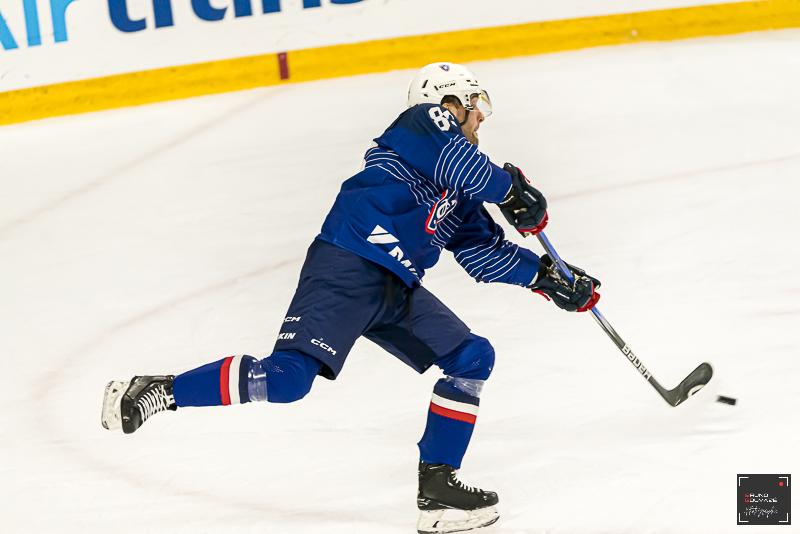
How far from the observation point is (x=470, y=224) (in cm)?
329

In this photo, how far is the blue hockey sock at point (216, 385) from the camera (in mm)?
2883

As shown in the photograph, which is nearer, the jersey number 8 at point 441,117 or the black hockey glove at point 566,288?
the jersey number 8 at point 441,117

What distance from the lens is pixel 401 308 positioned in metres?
3.11

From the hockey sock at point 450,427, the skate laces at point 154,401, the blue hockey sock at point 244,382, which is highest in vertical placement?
the blue hockey sock at point 244,382

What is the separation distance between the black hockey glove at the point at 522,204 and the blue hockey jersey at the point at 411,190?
0.05 m

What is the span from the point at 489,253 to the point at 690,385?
697mm

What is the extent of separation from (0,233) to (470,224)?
233cm

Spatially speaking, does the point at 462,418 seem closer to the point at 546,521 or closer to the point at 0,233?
the point at 546,521

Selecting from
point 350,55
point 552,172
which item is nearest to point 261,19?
point 350,55

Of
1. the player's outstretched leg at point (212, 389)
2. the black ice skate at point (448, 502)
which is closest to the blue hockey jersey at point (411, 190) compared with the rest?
the player's outstretched leg at point (212, 389)

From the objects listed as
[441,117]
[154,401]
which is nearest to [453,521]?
[154,401]

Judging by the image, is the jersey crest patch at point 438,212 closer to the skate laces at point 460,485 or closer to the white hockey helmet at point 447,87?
the white hockey helmet at point 447,87

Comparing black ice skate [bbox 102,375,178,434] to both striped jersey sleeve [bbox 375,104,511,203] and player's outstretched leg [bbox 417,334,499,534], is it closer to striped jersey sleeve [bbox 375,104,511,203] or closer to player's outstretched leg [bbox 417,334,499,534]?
player's outstretched leg [bbox 417,334,499,534]

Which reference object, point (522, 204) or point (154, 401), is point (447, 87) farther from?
point (154, 401)
